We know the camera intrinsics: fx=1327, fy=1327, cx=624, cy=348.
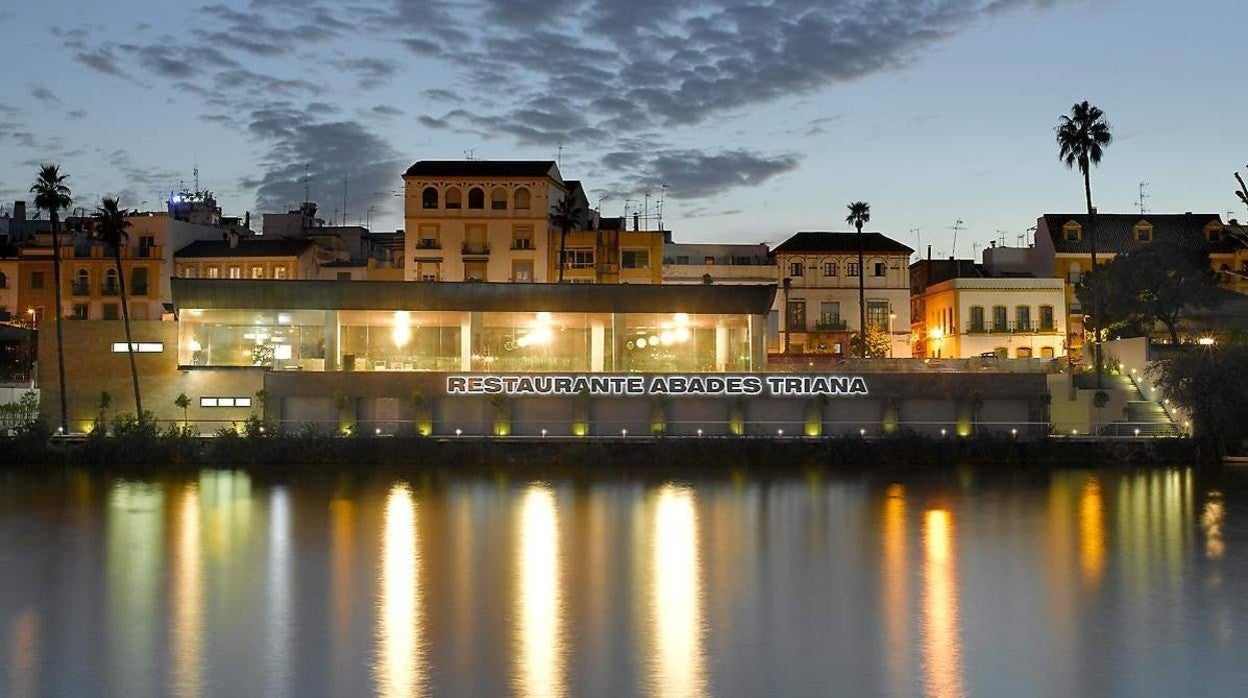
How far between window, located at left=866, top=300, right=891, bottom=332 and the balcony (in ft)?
6.22

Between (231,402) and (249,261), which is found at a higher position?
(249,261)

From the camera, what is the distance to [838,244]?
3393 inches

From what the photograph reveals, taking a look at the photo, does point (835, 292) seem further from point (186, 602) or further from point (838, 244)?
point (186, 602)

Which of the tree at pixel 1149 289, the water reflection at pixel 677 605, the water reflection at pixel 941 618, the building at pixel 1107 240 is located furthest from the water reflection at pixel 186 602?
the building at pixel 1107 240

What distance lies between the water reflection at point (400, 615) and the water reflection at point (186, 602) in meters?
2.90

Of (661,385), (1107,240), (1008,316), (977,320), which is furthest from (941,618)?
(1107,240)

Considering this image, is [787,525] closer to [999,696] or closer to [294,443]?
[999,696]

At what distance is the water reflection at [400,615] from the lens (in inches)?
789

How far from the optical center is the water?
20.6 m

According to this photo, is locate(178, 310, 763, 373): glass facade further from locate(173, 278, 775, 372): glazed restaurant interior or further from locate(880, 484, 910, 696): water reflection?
locate(880, 484, 910, 696): water reflection

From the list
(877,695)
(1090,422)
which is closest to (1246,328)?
(1090,422)

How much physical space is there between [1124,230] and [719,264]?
26.6m

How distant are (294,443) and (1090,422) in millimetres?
35113

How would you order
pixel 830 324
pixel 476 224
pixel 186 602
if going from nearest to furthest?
1. pixel 186 602
2. pixel 476 224
3. pixel 830 324
